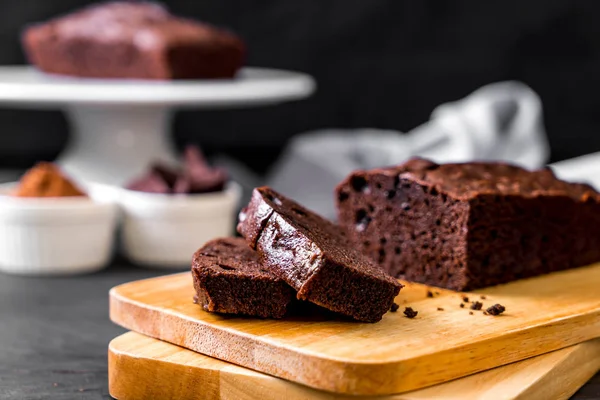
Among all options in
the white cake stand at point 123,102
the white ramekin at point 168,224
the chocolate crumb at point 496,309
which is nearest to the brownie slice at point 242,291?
the chocolate crumb at point 496,309

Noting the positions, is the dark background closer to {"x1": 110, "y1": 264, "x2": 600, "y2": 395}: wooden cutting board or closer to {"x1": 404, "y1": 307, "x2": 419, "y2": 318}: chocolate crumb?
{"x1": 110, "y1": 264, "x2": 600, "y2": 395}: wooden cutting board

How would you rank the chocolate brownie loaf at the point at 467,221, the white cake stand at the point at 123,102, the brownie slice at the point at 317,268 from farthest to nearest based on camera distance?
1. the white cake stand at the point at 123,102
2. the chocolate brownie loaf at the point at 467,221
3. the brownie slice at the point at 317,268

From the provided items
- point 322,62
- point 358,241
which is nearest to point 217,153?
point 322,62

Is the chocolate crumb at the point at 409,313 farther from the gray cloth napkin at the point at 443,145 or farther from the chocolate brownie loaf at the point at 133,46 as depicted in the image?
the chocolate brownie loaf at the point at 133,46

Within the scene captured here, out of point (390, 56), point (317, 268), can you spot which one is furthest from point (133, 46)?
point (317, 268)

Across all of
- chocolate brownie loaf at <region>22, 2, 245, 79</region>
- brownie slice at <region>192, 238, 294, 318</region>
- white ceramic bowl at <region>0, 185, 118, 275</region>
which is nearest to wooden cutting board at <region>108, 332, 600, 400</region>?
brownie slice at <region>192, 238, 294, 318</region>

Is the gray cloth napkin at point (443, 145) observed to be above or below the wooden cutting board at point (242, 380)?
above

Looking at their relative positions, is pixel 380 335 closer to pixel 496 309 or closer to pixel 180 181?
pixel 496 309

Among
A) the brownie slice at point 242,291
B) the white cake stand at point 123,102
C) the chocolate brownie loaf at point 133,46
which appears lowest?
the brownie slice at point 242,291
